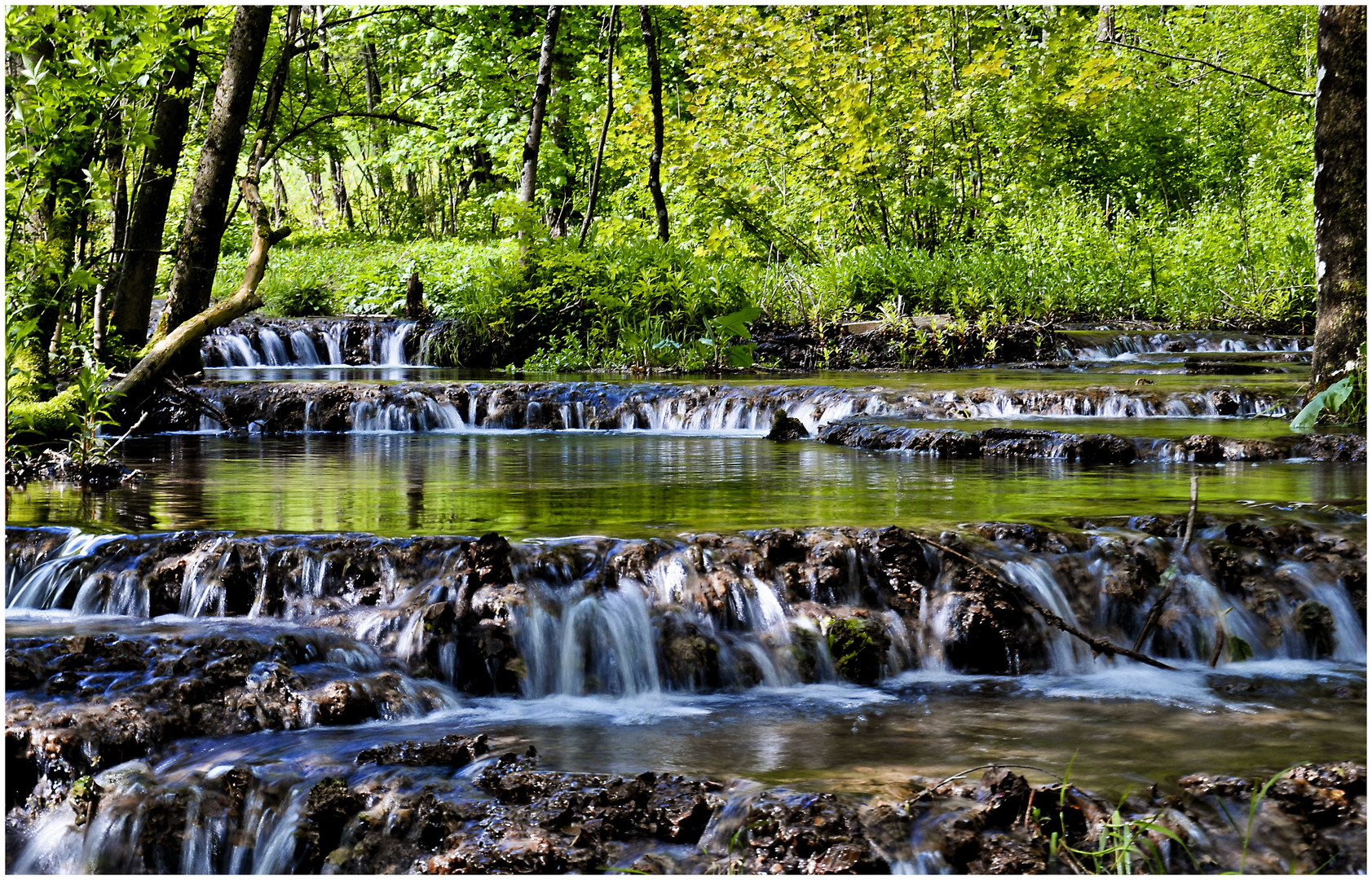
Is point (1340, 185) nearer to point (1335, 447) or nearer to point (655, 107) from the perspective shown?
point (1335, 447)

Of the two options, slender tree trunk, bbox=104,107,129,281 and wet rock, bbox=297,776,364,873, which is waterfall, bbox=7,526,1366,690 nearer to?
wet rock, bbox=297,776,364,873

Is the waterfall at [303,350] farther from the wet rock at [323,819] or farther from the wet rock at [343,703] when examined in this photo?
the wet rock at [323,819]

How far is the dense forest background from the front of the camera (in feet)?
31.9

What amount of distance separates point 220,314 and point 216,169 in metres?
1.43

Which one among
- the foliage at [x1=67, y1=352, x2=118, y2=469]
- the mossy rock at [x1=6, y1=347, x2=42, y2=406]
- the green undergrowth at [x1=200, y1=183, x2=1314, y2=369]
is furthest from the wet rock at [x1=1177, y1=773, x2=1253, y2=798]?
the green undergrowth at [x1=200, y1=183, x2=1314, y2=369]

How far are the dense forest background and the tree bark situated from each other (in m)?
0.21

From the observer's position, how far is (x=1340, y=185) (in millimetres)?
7270

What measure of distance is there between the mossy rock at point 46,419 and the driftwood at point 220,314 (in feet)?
2.01

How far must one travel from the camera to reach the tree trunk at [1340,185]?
7047mm

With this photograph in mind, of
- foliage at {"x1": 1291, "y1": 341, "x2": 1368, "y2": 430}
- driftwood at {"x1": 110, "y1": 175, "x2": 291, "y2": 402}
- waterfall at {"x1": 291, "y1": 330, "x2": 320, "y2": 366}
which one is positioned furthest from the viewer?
waterfall at {"x1": 291, "y1": 330, "x2": 320, "y2": 366}

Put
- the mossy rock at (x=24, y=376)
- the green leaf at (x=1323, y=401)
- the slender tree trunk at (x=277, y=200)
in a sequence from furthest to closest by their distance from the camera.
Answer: the slender tree trunk at (x=277, y=200) → the mossy rock at (x=24, y=376) → the green leaf at (x=1323, y=401)

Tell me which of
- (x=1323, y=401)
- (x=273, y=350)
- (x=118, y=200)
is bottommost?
(x=1323, y=401)

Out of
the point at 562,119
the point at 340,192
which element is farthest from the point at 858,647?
the point at 340,192

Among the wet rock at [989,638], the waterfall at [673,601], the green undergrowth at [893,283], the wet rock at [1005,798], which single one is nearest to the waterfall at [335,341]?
the green undergrowth at [893,283]
